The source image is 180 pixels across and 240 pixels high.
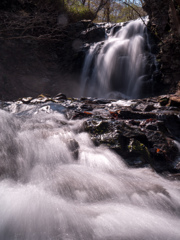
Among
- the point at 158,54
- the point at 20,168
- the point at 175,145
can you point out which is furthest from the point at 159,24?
the point at 20,168

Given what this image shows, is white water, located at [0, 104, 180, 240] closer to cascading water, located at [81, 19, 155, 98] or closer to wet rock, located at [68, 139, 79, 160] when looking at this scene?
wet rock, located at [68, 139, 79, 160]

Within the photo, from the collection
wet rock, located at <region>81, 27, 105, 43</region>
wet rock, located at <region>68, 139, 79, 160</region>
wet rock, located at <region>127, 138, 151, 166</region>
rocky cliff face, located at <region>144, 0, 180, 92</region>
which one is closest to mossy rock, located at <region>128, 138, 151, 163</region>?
wet rock, located at <region>127, 138, 151, 166</region>

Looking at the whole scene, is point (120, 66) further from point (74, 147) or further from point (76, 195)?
point (76, 195)

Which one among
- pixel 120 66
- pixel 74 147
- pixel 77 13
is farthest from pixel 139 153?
pixel 77 13

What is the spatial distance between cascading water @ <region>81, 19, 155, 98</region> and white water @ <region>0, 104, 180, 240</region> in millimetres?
6131

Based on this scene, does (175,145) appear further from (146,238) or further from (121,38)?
(121,38)

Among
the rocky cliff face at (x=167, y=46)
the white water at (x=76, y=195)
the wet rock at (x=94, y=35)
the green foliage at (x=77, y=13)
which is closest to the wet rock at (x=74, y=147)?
the white water at (x=76, y=195)

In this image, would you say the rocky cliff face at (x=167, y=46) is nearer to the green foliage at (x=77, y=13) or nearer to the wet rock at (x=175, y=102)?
the wet rock at (x=175, y=102)

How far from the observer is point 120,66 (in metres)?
9.05

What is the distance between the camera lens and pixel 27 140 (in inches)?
110

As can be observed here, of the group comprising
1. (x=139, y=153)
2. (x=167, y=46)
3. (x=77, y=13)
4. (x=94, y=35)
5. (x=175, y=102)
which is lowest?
(x=139, y=153)

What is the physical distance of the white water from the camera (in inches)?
51.1

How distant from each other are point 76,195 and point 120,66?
26.5ft

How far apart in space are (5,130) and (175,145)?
2.57 meters
